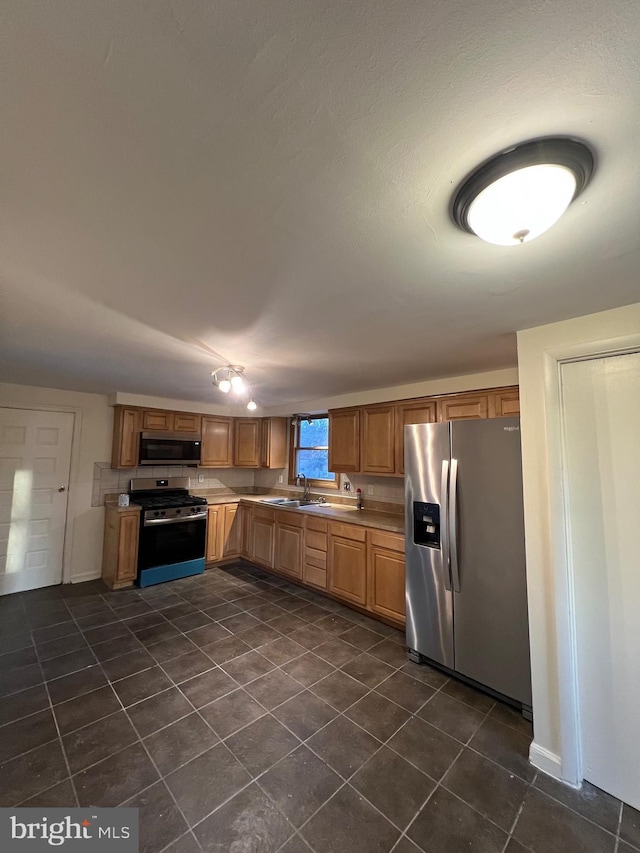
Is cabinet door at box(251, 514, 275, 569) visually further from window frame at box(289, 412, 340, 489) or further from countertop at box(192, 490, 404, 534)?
window frame at box(289, 412, 340, 489)

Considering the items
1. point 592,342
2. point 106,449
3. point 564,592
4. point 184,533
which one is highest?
point 592,342

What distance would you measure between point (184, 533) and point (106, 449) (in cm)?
144

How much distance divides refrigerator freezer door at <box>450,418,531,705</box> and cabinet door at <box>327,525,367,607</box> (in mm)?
1074

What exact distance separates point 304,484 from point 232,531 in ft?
3.96

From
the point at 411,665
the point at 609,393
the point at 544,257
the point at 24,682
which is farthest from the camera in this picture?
the point at 411,665

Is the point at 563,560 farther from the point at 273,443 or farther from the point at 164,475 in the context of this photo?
the point at 164,475

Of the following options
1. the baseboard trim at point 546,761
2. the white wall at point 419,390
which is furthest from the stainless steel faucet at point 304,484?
the baseboard trim at point 546,761

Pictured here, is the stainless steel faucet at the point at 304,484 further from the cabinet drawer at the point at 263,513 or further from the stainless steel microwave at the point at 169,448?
the stainless steel microwave at the point at 169,448

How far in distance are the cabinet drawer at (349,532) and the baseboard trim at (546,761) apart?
5.92 ft

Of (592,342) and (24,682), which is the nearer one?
(592,342)

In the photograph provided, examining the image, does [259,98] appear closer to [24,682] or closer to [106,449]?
[24,682]

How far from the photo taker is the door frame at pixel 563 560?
1.64 m

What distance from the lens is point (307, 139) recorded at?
2.65 feet

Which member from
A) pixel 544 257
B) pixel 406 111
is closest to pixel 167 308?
pixel 406 111
